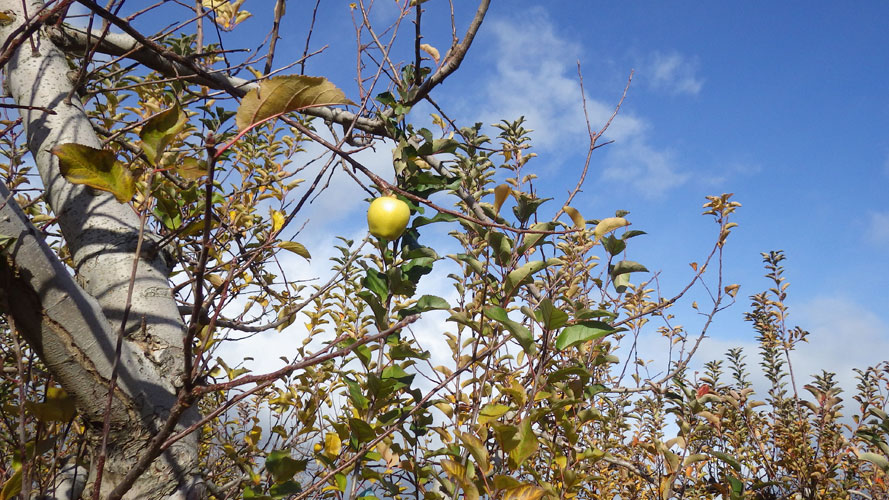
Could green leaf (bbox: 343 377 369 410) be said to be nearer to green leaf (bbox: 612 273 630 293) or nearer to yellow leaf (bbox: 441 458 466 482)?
yellow leaf (bbox: 441 458 466 482)

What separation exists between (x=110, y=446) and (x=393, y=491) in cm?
87

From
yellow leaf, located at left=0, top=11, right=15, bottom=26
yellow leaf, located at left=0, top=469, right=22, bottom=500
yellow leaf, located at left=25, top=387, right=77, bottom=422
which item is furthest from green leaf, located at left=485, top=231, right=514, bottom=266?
yellow leaf, located at left=0, top=11, right=15, bottom=26

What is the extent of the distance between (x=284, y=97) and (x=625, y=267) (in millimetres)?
1418

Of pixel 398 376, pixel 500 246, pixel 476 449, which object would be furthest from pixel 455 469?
pixel 500 246

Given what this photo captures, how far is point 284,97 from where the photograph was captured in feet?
2.23

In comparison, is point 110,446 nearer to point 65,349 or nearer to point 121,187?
point 65,349

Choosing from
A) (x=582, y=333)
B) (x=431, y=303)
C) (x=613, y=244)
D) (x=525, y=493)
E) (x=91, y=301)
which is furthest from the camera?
(x=613, y=244)

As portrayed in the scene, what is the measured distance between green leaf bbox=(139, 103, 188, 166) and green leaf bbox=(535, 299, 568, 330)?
0.89 meters

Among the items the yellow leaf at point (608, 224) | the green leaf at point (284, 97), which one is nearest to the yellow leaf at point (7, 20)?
the green leaf at point (284, 97)

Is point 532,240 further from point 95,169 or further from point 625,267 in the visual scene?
point 95,169

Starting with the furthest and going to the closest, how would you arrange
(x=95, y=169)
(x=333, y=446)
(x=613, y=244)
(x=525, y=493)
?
(x=613, y=244) → (x=333, y=446) → (x=525, y=493) → (x=95, y=169)

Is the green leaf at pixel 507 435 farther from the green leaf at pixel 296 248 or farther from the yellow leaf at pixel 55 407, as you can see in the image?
the yellow leaf at pixel 55 407

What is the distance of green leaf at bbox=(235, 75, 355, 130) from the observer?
0.66 metres

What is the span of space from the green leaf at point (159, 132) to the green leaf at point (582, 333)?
0.97 m
